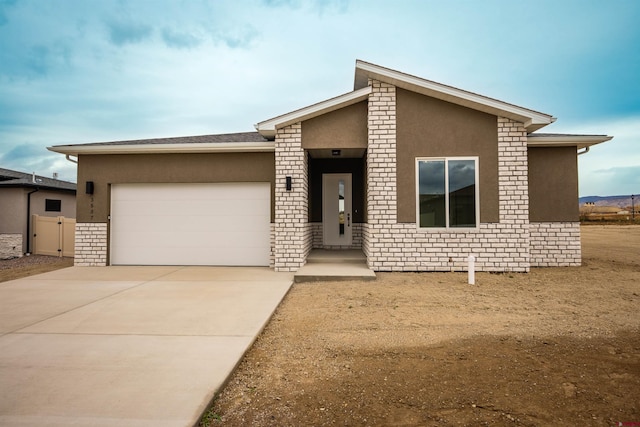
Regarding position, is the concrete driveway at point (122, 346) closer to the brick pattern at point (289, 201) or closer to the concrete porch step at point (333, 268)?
the concrete porch step at point (333, 268)

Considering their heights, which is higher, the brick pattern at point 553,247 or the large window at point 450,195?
the large window at point 450,195

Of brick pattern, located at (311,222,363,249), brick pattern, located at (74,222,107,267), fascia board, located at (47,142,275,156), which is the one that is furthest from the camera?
brick pattern, located at (311,222,363,249)

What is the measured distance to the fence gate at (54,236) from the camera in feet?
37.2

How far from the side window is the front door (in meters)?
11.4

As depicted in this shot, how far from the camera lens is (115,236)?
28.7 feet

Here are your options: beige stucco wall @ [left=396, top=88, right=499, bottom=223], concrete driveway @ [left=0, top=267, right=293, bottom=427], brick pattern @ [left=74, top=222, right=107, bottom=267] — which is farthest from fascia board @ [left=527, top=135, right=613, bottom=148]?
brick pattern @ [left=74, top=222, right=107, bottom=267]

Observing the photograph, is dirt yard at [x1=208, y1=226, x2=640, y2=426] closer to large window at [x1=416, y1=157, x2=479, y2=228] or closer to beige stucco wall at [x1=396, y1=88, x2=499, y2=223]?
large window at [x1=416, y1=157, x2=479, y2=228]

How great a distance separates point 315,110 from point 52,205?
1256cm

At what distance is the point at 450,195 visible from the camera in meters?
7.48

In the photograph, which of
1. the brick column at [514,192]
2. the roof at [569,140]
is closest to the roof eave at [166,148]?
the brick column at [514,192]

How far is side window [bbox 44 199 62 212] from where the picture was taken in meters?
13.0

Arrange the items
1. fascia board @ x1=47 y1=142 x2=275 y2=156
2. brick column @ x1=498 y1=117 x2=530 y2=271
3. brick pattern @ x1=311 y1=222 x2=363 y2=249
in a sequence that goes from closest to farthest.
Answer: brick column @ x1=498 y1=117 x2=530 y2=271 → fascia board @ x1=47 y1=142 x2=275 y2=156 → brick pattern @ x1=311 y1=222 x2=363 y2=249

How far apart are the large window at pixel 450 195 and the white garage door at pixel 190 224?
394cm

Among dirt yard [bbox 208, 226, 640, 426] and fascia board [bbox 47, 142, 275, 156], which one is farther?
fascia board [bbox 47, 142, 275, 156]
